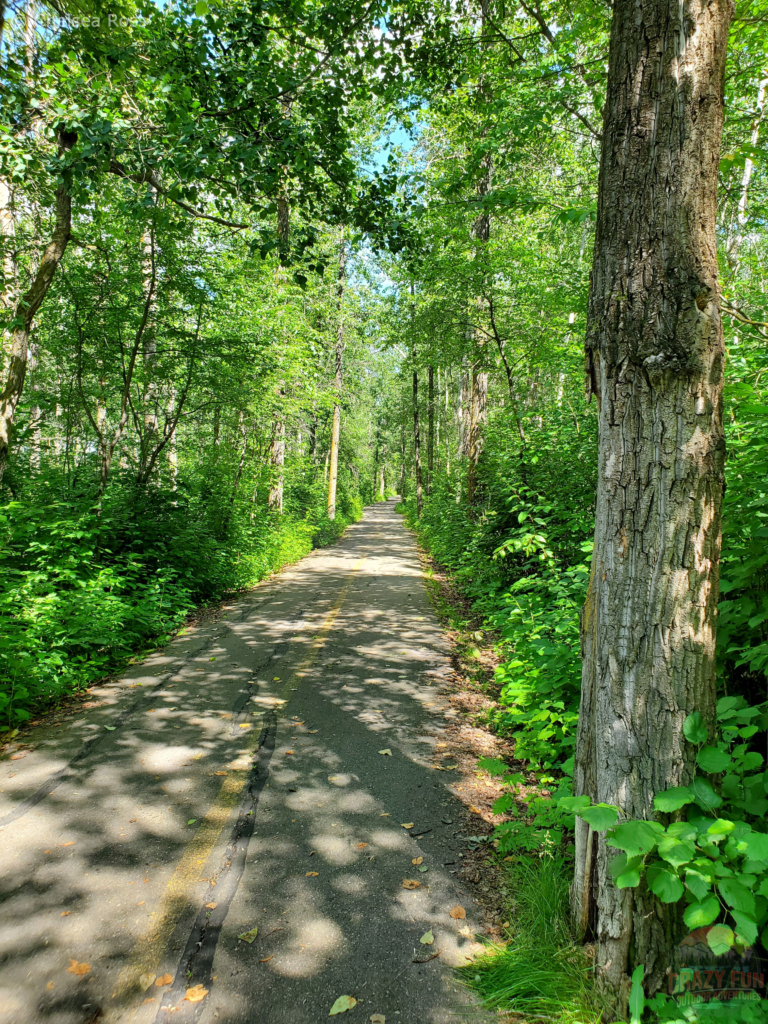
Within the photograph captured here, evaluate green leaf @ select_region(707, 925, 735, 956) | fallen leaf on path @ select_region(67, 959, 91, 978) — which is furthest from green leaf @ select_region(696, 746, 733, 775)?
fallen leaf on path @ select_region(67, 959, 91, 978)

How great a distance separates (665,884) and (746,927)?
24 centimetres

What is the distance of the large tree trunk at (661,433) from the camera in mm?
2068

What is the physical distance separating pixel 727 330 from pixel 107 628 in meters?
7.67

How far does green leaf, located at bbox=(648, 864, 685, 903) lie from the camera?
1784mm

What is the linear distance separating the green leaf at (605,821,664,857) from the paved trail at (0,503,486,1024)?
1.07 meters

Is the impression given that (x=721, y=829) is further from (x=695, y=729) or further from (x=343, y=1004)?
(x=343, y=1004)

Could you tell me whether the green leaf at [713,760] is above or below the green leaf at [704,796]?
above

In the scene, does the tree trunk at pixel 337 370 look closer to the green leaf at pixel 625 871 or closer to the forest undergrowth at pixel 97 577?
the forest undergrowth at pixel 97 577

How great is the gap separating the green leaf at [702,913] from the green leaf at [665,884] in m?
0.05

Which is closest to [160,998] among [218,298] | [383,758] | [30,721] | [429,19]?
[383,758]

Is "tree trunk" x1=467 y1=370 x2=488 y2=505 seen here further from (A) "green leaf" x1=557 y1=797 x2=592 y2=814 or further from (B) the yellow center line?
(A) "green leaf" x1=557 y1=797 x2=592 y2=814

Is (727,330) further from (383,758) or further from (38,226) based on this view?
(38,226)

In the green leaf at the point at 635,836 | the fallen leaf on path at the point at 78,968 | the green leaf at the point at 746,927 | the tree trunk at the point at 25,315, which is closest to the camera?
the green leaf at the point at 746,927

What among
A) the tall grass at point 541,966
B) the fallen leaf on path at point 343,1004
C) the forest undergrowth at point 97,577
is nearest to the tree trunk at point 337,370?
the forest undergrowth at point 97,577
